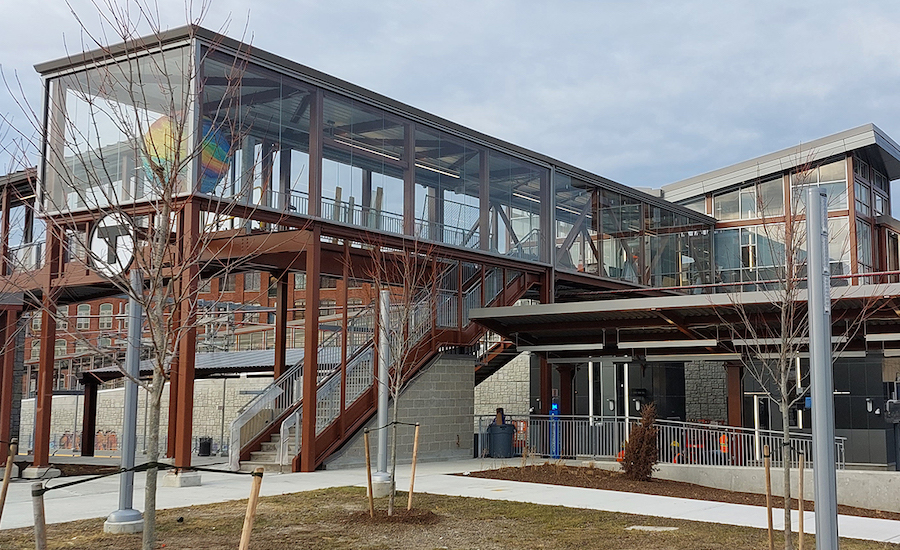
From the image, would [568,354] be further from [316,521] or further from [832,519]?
[832,519]

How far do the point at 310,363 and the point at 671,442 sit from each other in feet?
29.1

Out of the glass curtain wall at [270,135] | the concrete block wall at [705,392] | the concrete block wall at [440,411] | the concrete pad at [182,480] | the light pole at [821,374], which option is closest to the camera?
the light pole at [821,374]

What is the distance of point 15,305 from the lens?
23.5m

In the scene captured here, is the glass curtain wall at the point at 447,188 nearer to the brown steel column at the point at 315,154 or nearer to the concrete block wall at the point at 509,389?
the brown steel column at the point at 315,154

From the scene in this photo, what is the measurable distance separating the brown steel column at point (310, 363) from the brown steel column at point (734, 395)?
1117 centimetres

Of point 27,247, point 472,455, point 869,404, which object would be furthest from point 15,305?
point 869,404

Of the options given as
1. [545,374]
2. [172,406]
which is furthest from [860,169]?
[172,406]

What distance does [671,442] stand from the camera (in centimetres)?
2145

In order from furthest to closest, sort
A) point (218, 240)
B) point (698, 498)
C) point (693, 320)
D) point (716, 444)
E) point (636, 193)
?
A: point (636, 193)
point (693, 320)
point (716, 444)
point (218, 240)
point (698, 498)

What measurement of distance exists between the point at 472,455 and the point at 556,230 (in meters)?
8.49

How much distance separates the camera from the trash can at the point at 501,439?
25.0 m

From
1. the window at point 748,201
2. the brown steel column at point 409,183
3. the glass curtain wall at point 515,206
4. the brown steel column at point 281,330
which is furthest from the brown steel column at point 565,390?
the window at point 748,201

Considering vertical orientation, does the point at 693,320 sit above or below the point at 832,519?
above

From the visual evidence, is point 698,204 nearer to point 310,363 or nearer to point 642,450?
point 642,450
